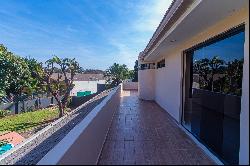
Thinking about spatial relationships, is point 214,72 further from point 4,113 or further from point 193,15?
point 4,113

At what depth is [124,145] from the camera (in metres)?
6.62

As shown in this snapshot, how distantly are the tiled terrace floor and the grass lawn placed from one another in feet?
53.1

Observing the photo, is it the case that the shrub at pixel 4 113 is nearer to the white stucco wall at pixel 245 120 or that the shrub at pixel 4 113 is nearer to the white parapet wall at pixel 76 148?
the white parapet wall at pixel 76 148

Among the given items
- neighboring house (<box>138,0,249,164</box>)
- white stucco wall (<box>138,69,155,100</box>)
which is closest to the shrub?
white stucco wall (<box>138,69,155,100</box>)

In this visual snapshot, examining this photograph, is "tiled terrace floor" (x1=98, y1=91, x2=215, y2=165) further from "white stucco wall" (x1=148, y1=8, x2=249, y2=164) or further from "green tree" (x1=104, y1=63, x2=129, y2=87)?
"green tree" (x1=104, y1=63, x2=129, y2=87)

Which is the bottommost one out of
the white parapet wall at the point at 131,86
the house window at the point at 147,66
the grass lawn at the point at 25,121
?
the grass lawn at the point at 25,121

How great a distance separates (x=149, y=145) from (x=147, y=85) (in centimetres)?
1197

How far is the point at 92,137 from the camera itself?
5012 millimetres

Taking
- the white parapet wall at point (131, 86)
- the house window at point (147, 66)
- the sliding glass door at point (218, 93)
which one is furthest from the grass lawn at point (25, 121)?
the sliding glass door at point (218, 93)

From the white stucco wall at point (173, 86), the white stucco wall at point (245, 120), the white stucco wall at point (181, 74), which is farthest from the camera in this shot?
the white stucco wall at point (173, 86)

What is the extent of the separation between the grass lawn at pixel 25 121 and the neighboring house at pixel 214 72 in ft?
56.7

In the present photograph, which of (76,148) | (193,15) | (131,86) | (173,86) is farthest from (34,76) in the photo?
(76,148)

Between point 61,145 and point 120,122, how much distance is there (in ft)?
19.7

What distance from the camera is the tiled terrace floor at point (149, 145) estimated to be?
5.51 metres
